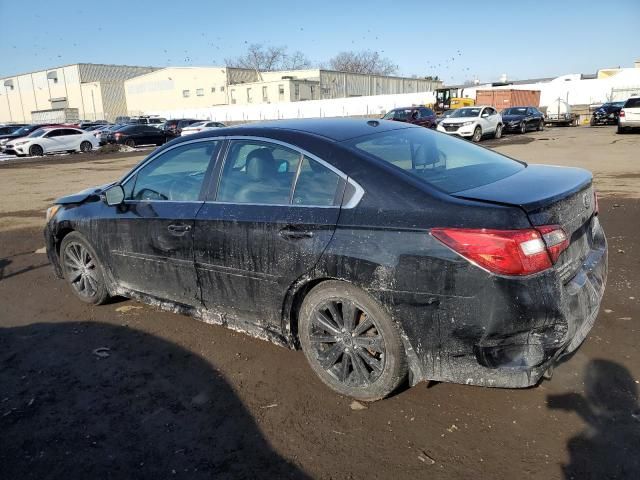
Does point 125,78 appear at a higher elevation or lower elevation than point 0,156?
higher

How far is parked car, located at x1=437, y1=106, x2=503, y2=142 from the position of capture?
2505 centimetres

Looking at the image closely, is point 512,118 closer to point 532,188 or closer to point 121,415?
point 532,188

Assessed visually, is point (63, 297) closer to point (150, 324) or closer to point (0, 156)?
point (150, 324)

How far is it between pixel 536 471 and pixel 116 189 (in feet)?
11.9

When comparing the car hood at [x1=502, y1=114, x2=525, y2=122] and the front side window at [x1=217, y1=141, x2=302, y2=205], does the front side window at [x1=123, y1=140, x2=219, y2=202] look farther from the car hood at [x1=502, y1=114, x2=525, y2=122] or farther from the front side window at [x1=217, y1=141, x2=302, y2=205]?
the car hood at [x1=502, y1=114, x2=525, y2=122]

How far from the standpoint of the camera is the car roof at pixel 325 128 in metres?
3.43

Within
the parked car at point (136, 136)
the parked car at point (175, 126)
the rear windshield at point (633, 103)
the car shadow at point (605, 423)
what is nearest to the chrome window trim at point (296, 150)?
the car shadow at point (605, 423)

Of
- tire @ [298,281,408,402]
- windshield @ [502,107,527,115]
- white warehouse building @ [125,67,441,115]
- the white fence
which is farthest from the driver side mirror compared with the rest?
white warehouse building @ [125,67,441,115]

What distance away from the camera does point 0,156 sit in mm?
29156

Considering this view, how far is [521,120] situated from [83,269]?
1204 inches

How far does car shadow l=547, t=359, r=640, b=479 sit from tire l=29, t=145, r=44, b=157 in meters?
30.8

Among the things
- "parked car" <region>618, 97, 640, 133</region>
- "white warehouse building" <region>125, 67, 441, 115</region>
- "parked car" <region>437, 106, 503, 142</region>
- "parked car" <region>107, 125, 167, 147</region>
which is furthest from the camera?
"white warehouse building" <region>125, 67, 441, 115</region>

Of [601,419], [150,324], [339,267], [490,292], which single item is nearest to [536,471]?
[601,419]

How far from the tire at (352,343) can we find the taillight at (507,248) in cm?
60
